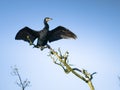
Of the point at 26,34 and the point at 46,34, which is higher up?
the point at 26,34

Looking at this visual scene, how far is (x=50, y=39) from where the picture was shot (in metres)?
8.15

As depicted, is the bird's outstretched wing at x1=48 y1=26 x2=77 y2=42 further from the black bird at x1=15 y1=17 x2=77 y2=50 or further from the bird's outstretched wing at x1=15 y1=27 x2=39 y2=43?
the bird's outstretched wing at x1=15 y1=27 x2=39 y2=43

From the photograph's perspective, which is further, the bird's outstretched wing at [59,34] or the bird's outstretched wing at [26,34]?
the bird's outstretched wing at [59,34]

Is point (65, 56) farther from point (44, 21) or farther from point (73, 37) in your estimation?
point (44, 21)

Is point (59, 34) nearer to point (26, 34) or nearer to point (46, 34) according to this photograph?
point (46, 34)

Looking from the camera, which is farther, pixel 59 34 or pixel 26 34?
pixel 59 34

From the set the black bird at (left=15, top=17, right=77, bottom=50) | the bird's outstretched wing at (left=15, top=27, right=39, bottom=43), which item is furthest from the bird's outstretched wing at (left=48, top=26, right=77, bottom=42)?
the bird's outstretched wing at (left=15, top=27, right=39, bottom=43)

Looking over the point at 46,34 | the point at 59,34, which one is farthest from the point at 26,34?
the point at 59,34

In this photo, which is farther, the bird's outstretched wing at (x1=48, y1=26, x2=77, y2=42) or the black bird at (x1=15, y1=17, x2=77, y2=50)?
the bird's outstretched wing at (x1=48, y1=26, x2=77, y2=42)

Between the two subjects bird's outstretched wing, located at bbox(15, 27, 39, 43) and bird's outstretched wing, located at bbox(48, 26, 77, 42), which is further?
bird's outstretched wing, located at bbox(48, 26, 77, 42)

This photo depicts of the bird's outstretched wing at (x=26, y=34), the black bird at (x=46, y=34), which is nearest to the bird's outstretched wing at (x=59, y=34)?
the black bird at (x=46, y=34)

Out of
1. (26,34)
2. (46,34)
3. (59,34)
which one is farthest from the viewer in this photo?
(59,34)

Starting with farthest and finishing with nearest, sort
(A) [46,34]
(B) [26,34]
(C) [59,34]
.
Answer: (C) [59,34]
(B) [26,34]
(A) [46,34]

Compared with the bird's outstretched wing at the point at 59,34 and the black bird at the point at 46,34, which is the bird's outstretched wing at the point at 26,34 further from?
the bird's outstretched wing at the point at 59,34
